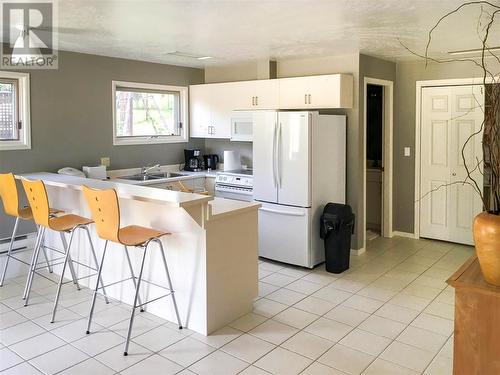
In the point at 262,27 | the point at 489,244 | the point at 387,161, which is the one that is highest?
the point at 262,27

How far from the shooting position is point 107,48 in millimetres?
4867

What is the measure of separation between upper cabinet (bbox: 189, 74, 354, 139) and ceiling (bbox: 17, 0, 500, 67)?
34 centimetres

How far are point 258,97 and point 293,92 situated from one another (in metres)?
0.57

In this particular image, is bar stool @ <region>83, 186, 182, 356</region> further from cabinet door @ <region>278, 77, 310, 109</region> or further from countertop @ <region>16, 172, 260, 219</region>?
cabinet door @ <region>278, 77, 310, 109</region>

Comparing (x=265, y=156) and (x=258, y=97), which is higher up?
(x=258, y=97)

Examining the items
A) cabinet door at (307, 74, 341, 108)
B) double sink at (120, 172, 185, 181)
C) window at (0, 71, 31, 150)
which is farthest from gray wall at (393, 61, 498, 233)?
window at (0, 71, 31, 150)

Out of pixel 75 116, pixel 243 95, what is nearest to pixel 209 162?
pixel 243 95

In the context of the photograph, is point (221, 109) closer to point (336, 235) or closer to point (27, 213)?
point (336, 235)

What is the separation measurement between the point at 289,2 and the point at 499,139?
164 cm

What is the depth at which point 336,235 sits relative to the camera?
461cm

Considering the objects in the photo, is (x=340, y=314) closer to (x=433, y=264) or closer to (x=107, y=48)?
(x=433, y=264)

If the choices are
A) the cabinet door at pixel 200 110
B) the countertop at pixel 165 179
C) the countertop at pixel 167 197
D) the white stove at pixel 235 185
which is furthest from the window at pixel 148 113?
the countertop at pixel 167 197

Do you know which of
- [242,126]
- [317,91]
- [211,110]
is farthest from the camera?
[211,110]

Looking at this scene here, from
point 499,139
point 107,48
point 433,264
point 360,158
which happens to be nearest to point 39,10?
point 107,48
